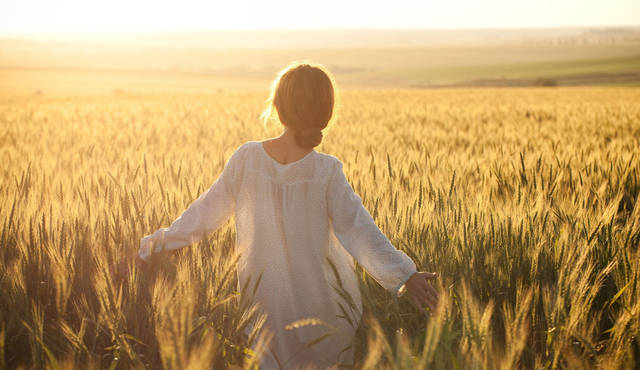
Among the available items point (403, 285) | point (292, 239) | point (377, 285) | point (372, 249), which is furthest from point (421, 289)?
point (292, 239)

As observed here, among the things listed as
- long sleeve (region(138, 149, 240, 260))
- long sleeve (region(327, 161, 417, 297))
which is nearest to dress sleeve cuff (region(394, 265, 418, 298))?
long sleeve (region(327, 161, 417, 297))

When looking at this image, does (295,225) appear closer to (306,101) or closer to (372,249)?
(372,249)

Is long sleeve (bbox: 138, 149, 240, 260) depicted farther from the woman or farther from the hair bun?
the hair bun

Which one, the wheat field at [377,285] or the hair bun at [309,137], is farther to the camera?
the hair bun at [309,137]

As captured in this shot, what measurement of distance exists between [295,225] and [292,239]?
0.16ft

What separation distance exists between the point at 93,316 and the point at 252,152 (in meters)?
0.70

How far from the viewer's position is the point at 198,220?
1.70 m

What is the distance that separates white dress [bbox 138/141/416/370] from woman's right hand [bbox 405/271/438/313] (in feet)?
0.74

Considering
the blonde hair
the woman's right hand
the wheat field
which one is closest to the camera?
the wheat field

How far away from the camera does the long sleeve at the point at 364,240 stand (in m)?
1.47

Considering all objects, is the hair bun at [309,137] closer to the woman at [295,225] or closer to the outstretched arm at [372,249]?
the woman at [295,225]

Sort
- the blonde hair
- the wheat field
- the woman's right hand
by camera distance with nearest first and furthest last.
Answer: the wheat field, the woman's right hand, the blonde hair

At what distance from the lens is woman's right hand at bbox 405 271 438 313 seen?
1.42 metres

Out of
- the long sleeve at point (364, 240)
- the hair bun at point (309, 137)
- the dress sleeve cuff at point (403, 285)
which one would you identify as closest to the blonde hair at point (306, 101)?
the hair bun at point (309, 137)
